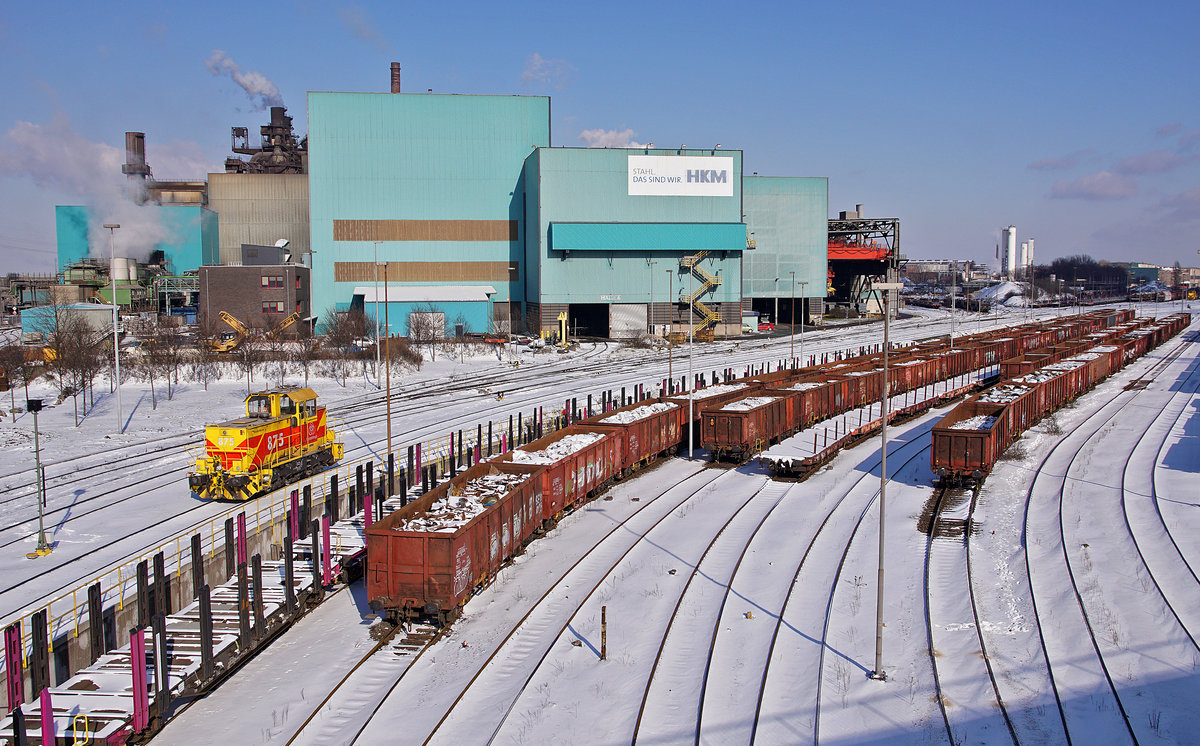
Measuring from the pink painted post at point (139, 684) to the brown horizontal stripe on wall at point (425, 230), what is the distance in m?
70.2

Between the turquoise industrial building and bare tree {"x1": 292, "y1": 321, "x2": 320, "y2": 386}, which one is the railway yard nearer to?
bare tree {"x1": 292, "y1": 321, "x2": 320, "y2": 386}

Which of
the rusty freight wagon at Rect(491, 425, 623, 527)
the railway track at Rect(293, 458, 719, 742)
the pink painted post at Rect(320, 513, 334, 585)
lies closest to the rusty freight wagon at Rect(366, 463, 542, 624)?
the railway track at Rect(293, 458, 719, 742)

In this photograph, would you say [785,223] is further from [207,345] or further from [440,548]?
[440,548]

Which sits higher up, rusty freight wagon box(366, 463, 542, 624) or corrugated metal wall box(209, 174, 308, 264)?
corrugated metal wall box(209, 174, 308, 264)

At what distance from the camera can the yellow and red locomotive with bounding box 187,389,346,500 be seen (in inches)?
1001

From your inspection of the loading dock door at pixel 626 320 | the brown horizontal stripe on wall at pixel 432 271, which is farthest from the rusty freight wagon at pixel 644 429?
the brown horizontal stripe on wall at pixel 432 271

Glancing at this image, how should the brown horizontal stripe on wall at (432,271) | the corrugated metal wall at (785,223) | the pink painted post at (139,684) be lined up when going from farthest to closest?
the corrugated metal wall at (785,223) → the brown horizontal stripe on wall at (432,271) → the pink painted post at (139,684)

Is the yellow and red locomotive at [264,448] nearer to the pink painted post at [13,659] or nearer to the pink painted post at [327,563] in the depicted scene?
the pink painted post at [327,563]

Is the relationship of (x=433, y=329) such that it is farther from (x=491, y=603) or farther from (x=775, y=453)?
(x=491, y=603)

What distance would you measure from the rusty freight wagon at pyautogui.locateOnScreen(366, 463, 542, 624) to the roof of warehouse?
59.1 m

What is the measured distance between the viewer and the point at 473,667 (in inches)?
615

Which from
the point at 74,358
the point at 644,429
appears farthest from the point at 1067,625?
the point at 74,358

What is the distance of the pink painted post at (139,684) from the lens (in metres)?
12.6

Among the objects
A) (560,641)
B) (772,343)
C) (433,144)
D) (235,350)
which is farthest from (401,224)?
(560,641)
